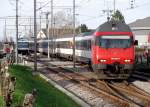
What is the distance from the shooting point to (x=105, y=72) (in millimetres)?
27812

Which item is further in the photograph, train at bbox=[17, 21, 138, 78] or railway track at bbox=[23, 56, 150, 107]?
train at bbox=[17, 21, 138, 78]

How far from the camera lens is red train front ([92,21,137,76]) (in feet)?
89.9

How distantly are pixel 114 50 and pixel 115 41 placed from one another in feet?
1.70

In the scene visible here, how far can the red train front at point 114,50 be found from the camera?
27406 mm

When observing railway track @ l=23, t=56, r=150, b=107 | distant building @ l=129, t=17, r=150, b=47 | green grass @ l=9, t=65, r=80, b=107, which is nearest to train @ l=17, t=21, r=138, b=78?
railway track @ l=23, t=56, r=150, b=107

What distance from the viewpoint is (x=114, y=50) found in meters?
27.7

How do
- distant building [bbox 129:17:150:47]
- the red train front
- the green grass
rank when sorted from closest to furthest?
the green grass → the red train front → distant building [bbox 129:17:150:47]

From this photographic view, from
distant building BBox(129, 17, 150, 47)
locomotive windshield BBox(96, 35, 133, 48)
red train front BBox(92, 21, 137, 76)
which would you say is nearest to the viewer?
red train front BBox(92, 21, 137, 76)

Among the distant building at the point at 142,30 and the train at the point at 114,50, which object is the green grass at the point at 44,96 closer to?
the train at the point at 114,50

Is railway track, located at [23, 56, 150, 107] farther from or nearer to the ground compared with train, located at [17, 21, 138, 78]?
nearer to the ground

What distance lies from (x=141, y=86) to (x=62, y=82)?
504cm

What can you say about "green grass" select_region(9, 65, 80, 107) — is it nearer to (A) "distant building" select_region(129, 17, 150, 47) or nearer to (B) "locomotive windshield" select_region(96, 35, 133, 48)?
(B) "locomotive windshield" select_region(96, 35, 133, 48)

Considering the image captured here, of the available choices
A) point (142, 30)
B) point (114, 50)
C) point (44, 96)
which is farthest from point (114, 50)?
point (142, 30)

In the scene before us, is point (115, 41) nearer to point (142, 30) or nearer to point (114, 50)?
point (114, 50)
